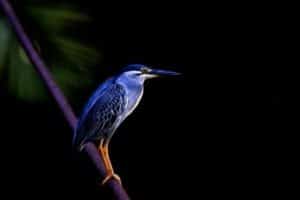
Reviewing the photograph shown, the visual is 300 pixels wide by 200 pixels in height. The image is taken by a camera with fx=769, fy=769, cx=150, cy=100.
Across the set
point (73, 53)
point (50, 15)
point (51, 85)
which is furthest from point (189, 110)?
point (51, 85)

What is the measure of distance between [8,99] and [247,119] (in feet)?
3.07

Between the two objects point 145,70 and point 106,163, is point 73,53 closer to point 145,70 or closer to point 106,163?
point 145,70

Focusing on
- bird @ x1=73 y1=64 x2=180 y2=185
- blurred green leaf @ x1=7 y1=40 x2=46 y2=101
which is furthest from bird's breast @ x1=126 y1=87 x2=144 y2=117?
blurred green leaf @ x1=7 y1=40 x2=46 y2=101

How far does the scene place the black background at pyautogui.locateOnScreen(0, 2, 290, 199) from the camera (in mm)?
2898

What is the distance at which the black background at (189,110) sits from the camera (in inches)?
114

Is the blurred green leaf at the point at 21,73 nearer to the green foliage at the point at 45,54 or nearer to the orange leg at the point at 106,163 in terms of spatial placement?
the green foliage at the point at 45,54

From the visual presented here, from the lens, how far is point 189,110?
300cm

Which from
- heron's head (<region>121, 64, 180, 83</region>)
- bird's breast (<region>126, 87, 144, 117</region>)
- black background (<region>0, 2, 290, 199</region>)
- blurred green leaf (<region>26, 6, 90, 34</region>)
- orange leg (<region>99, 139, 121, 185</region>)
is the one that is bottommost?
black background (<region>0, 2, 290, 199</region>)

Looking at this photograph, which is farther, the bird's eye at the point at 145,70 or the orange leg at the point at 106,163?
the bird's eye at the point at 145,70

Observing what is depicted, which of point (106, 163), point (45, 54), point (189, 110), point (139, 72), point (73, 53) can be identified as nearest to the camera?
point (106, 163)

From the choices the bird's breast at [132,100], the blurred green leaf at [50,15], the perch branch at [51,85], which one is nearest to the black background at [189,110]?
the blurred green leaf at [50,15]

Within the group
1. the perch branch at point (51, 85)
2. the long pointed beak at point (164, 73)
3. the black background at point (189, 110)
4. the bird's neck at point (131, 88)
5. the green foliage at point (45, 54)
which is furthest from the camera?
the black background at point (189, 110)

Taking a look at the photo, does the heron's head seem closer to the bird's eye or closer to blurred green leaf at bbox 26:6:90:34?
the bird's eye

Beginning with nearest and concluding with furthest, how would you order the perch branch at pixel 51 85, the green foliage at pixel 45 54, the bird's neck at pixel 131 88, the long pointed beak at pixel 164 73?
the perch branch at pixel 51 85, the long pointed beak at pixel 164 73, the bird's neck at pixel 131 88, the green foliage at pixel 45 54
